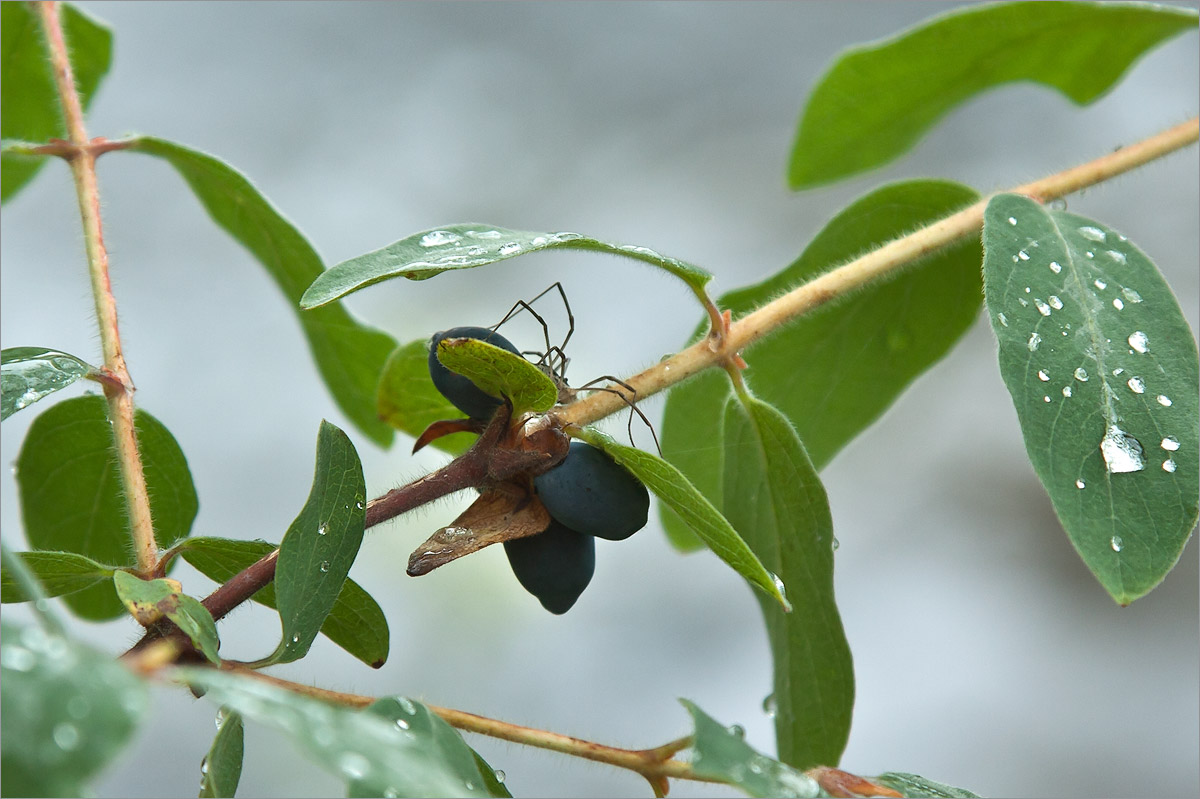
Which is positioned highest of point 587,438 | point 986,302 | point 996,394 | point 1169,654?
point 996,394

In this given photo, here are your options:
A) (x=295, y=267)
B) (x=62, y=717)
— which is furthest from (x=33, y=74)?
(x=62, y=717)

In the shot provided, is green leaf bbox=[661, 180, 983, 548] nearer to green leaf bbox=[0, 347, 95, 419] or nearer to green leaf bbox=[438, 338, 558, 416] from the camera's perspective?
green leaf bbox=[438, 338, 558, 416]

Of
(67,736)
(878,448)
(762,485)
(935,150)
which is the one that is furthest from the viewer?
(935,150)

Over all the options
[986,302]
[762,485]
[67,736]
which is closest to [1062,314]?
[986,302]

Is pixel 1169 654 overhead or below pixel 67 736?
overhead

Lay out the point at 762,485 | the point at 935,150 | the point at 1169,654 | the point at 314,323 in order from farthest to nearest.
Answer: the point at 935,150, the point at 1169,654, the point at 314,323, the point at 762,485

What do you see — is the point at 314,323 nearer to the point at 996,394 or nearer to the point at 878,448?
the point at 878,448

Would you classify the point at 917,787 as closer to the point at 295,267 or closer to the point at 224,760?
the point at 224,760

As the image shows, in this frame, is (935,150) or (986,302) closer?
(986,302)
